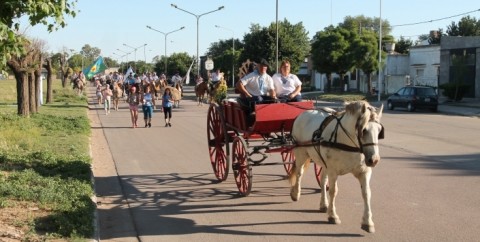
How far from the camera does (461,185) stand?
10742mm

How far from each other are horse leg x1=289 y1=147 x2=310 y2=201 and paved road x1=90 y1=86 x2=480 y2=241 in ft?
0.50

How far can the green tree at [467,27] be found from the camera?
268 ft

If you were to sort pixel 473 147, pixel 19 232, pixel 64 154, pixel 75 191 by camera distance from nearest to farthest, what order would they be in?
pixel 19 232, pixel 75 191, pixel 64 154, pixel 473 147

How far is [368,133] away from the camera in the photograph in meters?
7.02

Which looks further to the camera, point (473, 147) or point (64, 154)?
point (473, 147)

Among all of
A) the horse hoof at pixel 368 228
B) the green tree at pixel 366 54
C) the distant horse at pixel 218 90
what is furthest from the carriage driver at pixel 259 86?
the green tree at pixel 366 54

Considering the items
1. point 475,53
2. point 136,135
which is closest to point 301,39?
point 475,53

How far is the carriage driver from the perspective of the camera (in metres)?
10.4

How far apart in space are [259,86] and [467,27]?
79126mm

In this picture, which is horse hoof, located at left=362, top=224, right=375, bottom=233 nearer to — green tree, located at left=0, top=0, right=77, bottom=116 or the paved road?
the paved road

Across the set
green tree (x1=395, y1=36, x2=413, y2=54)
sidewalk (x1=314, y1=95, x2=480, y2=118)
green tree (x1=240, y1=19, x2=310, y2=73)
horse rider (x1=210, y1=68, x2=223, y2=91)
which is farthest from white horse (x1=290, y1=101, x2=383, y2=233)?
green tree (x1=395, y1=36, x2=413, y2=54)

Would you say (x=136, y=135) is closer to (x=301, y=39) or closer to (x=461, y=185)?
(x=461, y=185)

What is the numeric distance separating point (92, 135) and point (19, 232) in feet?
44.5

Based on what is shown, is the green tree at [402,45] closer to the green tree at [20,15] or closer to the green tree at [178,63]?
the green tree at [178,63]
